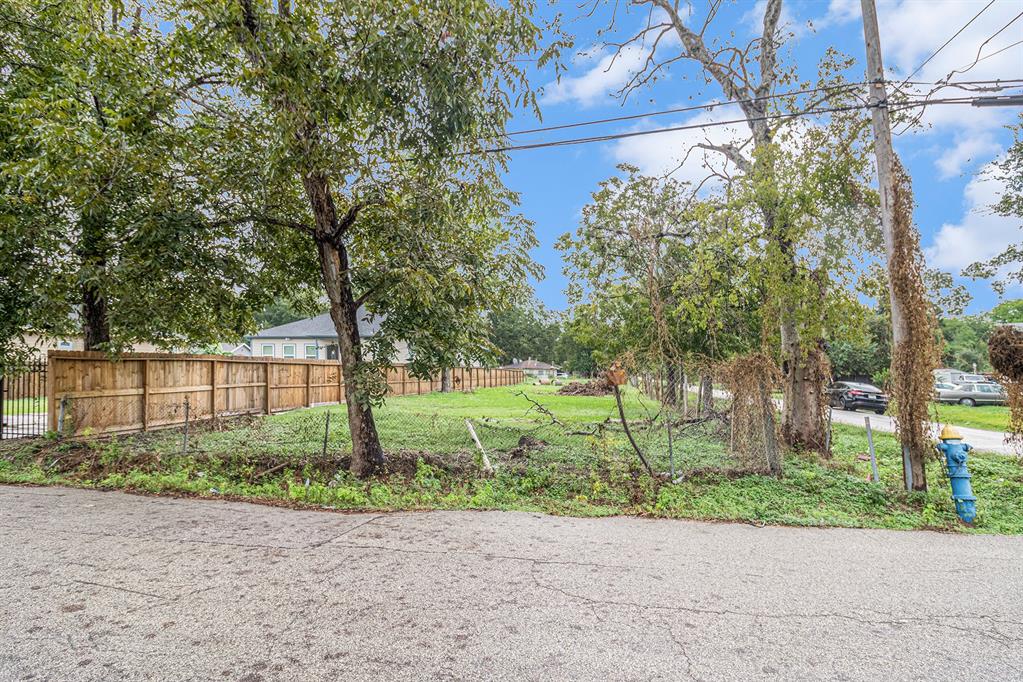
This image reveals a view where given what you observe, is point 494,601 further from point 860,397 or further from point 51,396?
point 860,397

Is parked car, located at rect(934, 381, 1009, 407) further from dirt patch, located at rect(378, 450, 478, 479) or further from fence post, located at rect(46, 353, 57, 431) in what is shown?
fence post, located at rect(46, 353, 57, 431)

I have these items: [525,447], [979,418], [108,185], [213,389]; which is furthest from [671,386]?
[979,418]

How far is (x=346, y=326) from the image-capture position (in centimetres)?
866

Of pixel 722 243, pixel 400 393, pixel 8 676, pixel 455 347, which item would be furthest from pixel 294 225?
pixel 400 393

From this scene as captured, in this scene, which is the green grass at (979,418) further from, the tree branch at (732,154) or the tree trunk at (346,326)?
the tree trunk at (346,326)

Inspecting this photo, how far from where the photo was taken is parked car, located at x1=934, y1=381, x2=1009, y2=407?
26.5m

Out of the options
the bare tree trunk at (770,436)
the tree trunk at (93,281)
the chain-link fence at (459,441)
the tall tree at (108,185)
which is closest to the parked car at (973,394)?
the chain-link fence at (459,441)

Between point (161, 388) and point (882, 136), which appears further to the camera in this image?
point (161, 388)

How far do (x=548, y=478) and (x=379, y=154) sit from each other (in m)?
5.02

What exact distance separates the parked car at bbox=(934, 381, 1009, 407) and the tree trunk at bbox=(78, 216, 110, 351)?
1246 inches

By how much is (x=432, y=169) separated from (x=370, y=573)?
19.3ft

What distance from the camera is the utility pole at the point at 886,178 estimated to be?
7227 mm

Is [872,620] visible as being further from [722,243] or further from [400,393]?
[400,393]

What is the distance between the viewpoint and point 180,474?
25.2ft
